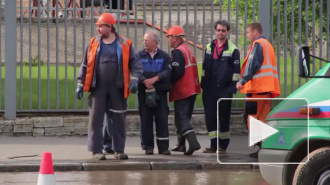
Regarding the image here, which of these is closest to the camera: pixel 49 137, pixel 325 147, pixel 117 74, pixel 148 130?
pixel 325 147

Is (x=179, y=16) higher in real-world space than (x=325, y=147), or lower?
higher

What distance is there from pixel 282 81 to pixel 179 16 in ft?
6.73

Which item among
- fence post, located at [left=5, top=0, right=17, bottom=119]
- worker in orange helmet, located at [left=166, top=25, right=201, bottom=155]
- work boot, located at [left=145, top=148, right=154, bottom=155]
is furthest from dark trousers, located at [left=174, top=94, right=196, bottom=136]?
fence post, located at [left=5, top=0, right=17, bottom=119]

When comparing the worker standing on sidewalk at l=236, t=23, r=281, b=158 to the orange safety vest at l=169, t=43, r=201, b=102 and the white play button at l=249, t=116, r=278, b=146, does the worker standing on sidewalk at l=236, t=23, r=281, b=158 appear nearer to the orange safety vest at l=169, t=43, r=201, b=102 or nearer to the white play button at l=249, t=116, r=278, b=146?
the orange safety vest at l=169, t=43, r=201, b=102

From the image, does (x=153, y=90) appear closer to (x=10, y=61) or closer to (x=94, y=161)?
(x=94, y=161)

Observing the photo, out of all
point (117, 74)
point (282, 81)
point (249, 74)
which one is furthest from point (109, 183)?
point (282, 81)

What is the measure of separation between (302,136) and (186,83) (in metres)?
5.58

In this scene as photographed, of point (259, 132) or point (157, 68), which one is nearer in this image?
point (259, 132)

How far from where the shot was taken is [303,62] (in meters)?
7.22

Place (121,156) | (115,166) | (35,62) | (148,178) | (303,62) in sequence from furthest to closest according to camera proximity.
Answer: (35,62), (121,156), (115,166), (148,178), (303,62)

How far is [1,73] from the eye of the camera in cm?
1505

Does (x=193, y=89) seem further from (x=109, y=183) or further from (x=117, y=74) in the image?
(x=109, y=183)

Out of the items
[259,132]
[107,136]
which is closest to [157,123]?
[107,136]

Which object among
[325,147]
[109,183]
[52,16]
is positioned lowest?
[109,183]
